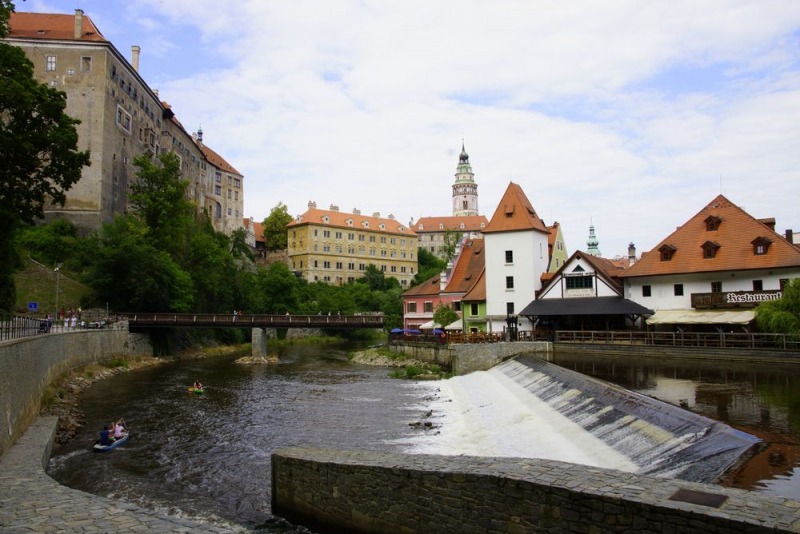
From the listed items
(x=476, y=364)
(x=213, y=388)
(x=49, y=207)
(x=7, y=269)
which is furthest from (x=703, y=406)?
(x=49, y=207)

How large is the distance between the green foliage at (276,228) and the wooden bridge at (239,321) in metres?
64.1

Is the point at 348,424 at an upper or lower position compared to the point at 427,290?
lower

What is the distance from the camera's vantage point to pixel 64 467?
1677 cm

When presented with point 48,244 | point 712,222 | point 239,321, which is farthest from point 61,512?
point 48,244

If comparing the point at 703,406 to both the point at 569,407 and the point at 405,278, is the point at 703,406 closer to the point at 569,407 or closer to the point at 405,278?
the point at 569,407

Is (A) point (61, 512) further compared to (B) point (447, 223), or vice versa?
(B) point (447, 223)

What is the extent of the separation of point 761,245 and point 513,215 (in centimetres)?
1748

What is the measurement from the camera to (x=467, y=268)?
57.5 m

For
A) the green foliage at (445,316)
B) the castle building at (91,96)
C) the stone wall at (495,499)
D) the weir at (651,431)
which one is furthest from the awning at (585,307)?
the castle building at (91,96)

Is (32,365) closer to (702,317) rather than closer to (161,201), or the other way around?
(702,317)

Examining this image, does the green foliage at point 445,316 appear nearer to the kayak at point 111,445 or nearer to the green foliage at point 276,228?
the kayak at point 111,445

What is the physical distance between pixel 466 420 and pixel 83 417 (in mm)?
15635

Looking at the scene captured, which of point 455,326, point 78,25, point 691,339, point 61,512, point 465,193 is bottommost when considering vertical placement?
point 61,512

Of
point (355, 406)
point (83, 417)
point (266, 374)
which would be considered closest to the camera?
point (83, 417)
